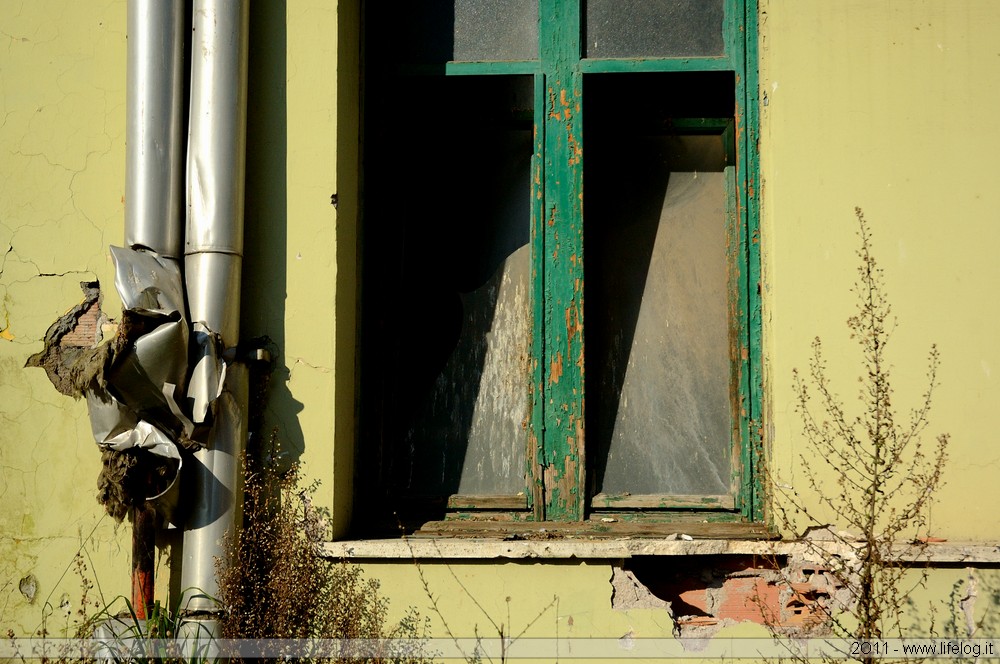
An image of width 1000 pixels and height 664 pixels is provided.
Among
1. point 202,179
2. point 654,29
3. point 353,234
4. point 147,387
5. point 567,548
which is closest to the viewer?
point 147,387

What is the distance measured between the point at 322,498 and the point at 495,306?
103 centimetres

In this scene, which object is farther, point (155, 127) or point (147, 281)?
point (155, 127)

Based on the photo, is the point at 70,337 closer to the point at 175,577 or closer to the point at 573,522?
the point at 175,577

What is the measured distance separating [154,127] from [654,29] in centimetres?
192

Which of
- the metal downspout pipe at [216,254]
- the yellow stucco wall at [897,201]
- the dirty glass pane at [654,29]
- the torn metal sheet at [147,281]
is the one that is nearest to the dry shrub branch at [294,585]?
the metal downspout pipe at [216,254]

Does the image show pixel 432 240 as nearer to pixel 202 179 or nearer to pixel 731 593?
pixel 202 179

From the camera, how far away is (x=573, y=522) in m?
3.64

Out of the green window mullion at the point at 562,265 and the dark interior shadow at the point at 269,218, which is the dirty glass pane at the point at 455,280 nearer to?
the green window mullion at the point at 562,265

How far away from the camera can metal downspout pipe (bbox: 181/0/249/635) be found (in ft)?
10.8

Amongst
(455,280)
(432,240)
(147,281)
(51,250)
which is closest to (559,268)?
(455,280)

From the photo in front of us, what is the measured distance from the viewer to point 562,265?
3740 millimetres

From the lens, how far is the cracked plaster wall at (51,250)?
341 centimetres

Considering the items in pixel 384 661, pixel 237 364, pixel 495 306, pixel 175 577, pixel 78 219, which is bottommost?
pixel 384 661

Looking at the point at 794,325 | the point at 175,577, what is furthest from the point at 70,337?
the point at 794,325
